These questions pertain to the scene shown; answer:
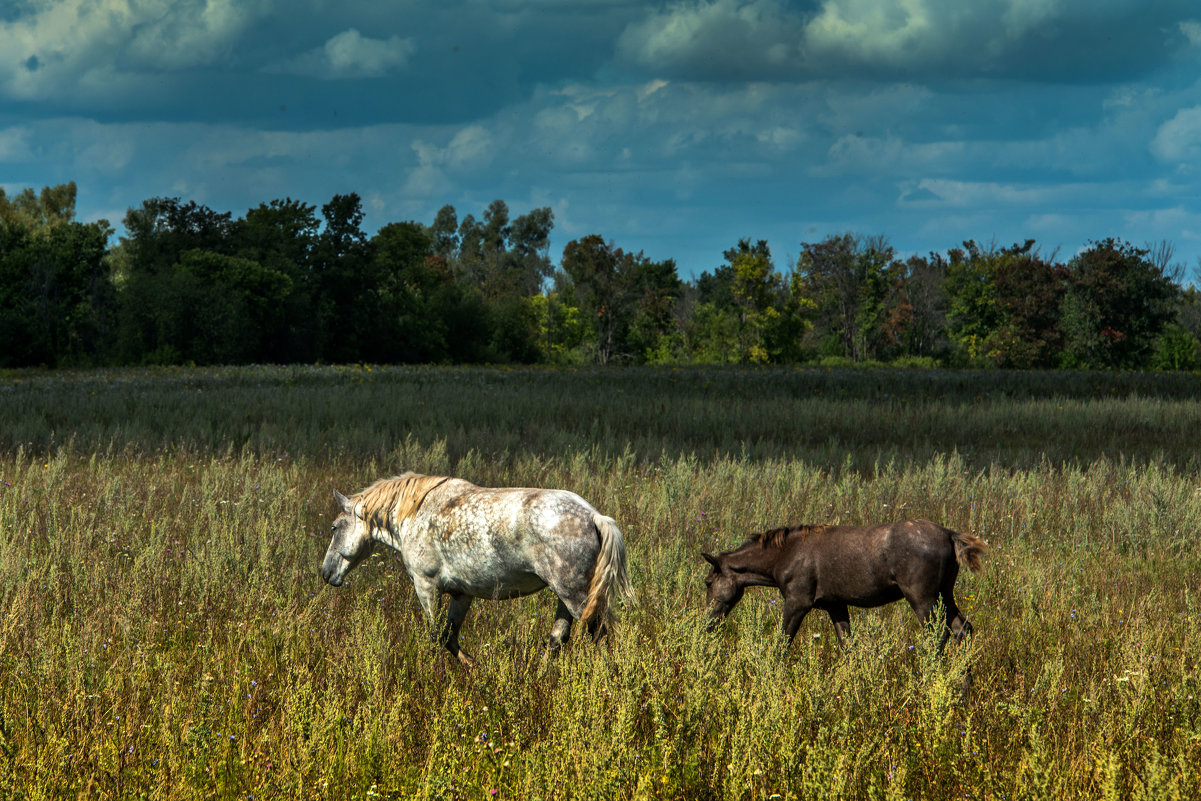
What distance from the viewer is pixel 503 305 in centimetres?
7412

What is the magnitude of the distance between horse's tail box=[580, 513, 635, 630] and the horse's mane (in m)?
1.16

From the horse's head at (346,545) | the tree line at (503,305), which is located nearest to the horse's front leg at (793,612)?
the horse's head at (346,545)

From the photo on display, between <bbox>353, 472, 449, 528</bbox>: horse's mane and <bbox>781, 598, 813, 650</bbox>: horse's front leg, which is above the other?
<bbox>353, 472, 449, 528</bbox>: horse's mane

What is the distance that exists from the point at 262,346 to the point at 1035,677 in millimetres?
57028

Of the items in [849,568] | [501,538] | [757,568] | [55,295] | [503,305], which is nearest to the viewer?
[501,538]

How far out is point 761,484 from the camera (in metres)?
11.1

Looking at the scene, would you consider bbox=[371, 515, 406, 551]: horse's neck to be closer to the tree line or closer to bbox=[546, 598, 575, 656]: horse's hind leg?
bbox=[546, 598, 575, 656]: horse's hind leg

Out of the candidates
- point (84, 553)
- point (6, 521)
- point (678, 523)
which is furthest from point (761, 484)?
point (6, 521)

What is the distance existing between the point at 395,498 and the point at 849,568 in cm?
258

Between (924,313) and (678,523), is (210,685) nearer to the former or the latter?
(678,523)

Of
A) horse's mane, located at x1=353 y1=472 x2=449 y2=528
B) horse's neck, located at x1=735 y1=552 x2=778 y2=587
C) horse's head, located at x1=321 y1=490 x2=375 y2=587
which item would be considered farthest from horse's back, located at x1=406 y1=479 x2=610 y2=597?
horse's neck, located at x1=735 y1=552 x2=778 y2=587

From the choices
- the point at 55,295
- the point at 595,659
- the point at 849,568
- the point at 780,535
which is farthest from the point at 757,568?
the point at 55,295

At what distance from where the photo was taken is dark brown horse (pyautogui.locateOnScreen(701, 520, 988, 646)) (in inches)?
190

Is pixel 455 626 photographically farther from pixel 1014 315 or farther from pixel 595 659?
pixel 1014 315
